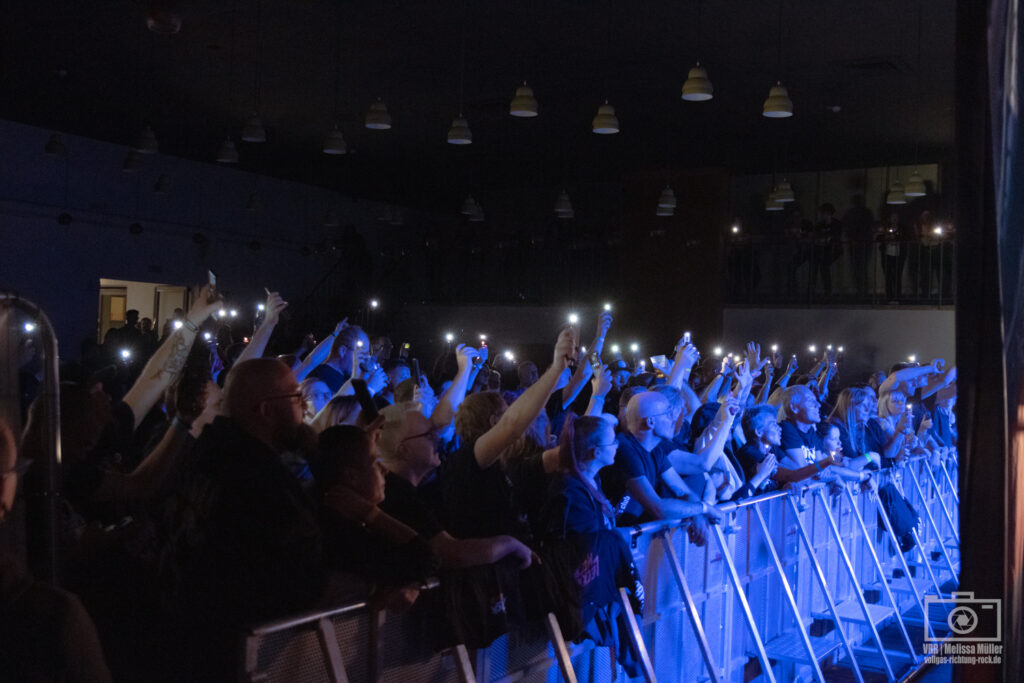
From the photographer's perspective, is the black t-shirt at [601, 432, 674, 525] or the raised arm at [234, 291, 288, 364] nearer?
the raised arm at [234, 291, 288, 364]

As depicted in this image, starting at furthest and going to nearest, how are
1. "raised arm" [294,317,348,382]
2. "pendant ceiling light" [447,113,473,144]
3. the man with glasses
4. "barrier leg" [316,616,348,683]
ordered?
"pendant ceiling light" [447,113,473,144] → "raised arm" [294,317,348,382] → the man with glasses → "barrier leg" [316,616,348,683]

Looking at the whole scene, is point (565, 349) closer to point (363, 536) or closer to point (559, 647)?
point (559, 647)

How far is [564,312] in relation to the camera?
21.0 metres

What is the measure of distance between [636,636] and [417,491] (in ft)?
4.32

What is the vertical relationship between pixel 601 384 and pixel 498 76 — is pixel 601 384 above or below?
below

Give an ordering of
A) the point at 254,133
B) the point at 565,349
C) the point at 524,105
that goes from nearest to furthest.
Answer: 1. the point at 565,349
2. the point at 524,105
3. the point at 254,133

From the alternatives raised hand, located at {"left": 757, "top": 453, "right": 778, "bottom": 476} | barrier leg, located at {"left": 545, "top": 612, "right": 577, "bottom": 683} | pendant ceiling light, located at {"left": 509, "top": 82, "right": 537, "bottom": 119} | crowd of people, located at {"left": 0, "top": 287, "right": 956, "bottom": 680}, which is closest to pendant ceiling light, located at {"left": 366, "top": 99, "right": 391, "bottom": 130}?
pendant ceiling light, located at {"left": 509, "top": 82, "right": 537, "bottom": 119}

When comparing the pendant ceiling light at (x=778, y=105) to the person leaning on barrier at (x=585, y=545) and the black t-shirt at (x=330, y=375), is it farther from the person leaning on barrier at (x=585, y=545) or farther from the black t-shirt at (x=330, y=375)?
the person leaning on barrier at (x=585, y=545)

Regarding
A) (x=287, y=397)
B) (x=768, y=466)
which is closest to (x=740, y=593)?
(x=768, y=466)

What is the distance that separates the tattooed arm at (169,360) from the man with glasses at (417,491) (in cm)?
74

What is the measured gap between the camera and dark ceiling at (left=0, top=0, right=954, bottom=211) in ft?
34.8

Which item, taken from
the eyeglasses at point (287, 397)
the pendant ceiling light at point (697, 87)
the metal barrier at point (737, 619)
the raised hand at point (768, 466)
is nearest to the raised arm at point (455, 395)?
the metal barrier at point (737, 619)

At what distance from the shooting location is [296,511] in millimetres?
2666

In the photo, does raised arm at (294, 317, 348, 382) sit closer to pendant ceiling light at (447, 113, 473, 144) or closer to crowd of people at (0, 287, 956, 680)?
crowd of people at (0, 287, 956, 680)
